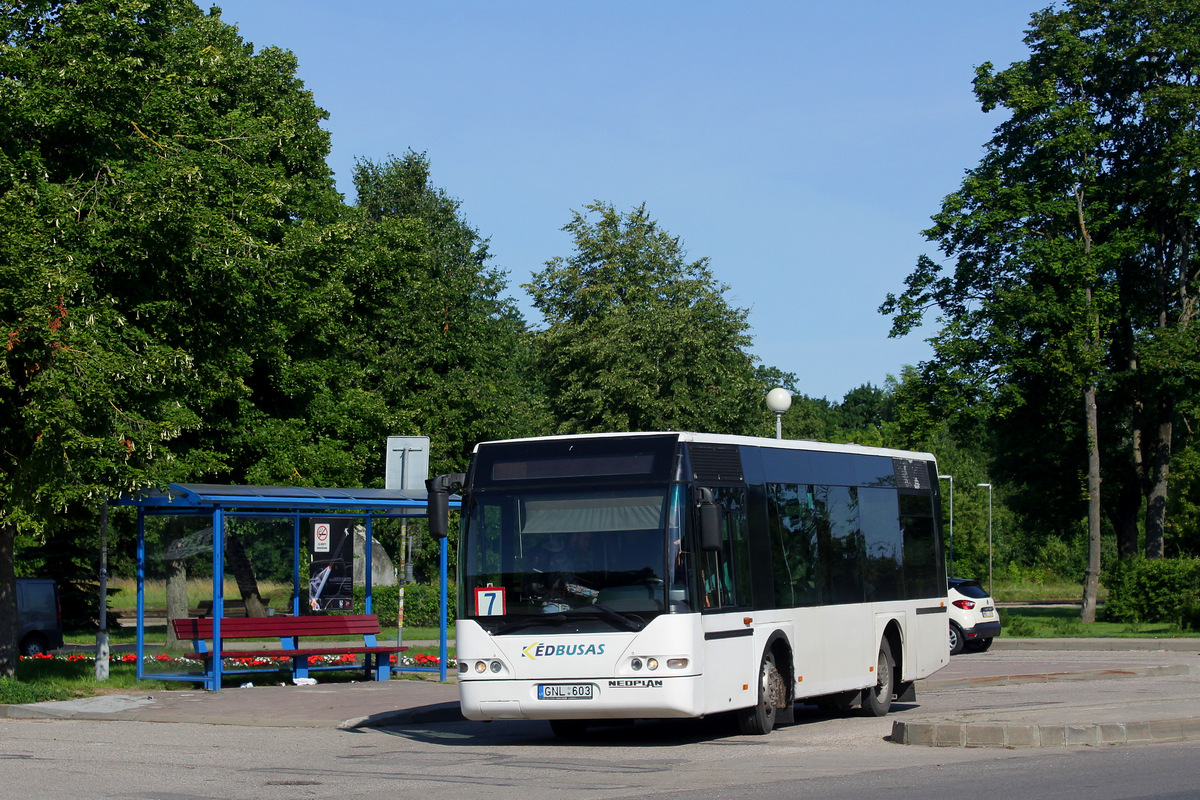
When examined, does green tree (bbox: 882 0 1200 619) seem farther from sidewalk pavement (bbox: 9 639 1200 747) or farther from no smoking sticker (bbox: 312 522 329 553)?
no smoking sticker (bbox: 312 522 329 553)

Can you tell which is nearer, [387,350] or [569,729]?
[569,729]

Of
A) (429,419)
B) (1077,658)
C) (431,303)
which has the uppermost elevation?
(431,303)

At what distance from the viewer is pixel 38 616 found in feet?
99.7

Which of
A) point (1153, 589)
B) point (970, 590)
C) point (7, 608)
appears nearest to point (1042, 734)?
point (7, 608)

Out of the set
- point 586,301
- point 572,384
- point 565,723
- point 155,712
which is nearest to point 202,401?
point 155,712

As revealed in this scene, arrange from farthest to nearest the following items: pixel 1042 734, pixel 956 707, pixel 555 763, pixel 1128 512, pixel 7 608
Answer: pixel 1128 512 → pixel 7 608 → pixel 956 707 → pixel 1042 734 → pixel 555 763

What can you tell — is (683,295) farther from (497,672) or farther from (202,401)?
(497,672)

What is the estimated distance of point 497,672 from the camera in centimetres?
1223

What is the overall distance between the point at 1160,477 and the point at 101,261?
3622 cm

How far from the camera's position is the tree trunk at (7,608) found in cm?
1845

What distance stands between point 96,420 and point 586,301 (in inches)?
1564

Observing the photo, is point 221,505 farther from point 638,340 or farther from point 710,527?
point 638,340

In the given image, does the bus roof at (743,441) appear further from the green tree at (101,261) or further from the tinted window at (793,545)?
the green tree at (101,261)

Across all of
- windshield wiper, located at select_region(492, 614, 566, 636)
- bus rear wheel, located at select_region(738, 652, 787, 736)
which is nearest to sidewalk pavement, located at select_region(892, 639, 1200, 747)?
bus rear wheel, located at select_region(738, 652, 787, 736)
